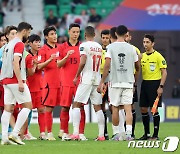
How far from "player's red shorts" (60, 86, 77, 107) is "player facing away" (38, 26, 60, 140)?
354mm

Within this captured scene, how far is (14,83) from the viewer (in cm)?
1562

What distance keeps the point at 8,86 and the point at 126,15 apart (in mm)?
12683

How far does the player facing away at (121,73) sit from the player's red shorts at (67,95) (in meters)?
1.03

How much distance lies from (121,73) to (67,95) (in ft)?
4.63

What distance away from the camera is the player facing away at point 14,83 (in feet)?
50.8

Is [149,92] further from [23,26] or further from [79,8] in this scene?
[79,8]

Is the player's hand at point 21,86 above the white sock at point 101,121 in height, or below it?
above

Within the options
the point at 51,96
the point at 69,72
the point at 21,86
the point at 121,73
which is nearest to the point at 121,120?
the point at 121,73

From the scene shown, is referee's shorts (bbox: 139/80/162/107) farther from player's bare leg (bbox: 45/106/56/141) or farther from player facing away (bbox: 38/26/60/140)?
player's bare leg (bbox: 45/106/56/141)

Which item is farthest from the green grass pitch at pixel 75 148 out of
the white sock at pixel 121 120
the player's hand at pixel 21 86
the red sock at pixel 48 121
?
the player's hand at pixel 21 86

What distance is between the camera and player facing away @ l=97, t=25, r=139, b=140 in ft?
54.0

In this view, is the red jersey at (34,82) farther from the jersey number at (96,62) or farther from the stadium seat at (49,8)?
the stadium seat at (49,8)

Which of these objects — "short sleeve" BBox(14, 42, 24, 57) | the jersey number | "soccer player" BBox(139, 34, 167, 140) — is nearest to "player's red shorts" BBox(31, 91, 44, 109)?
the jersey number

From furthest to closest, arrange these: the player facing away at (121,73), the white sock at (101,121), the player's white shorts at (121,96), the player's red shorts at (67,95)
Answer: the player's red shorts at (67,95) < the white sock at (101,121) < the player's white shorts at (121,96) < the player facing away at (121,73)
